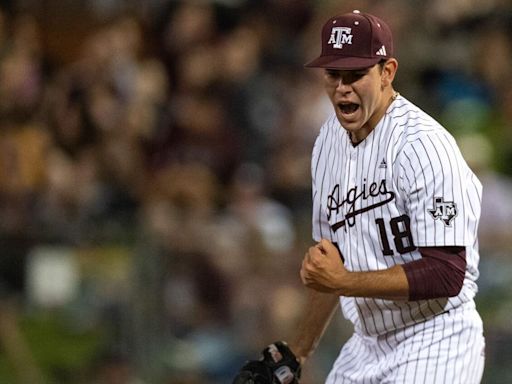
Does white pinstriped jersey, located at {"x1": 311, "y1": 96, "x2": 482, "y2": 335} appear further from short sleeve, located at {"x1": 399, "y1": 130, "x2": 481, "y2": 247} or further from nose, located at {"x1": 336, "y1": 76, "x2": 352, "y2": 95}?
nose, located at {"x1": 336, "y1": 76, "x2": 352, "y2": 95}

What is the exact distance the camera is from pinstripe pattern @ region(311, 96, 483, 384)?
4.07 m

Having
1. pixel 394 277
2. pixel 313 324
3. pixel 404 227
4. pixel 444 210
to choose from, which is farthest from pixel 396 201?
pixel 313 324

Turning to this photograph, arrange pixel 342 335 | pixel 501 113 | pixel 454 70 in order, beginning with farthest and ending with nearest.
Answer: pixel 454 70
pixel 501 113
pixel 342 335

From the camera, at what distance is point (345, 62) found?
4.13m

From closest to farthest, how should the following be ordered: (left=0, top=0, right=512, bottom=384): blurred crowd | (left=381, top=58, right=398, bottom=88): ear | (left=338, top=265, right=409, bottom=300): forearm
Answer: (left=338, top=265, right=409, bottom=300): forearm
(left=381, top=58, right=398, bottom=88): ear
(left=0, top=0, right=512, bottom=384): blurred crowd

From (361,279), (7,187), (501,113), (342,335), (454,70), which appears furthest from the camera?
(454,70)

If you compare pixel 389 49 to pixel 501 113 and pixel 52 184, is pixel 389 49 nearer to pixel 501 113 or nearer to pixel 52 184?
pixel 52 184

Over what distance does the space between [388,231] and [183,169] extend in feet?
15.4

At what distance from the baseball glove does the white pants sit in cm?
26

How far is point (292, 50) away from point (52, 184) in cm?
288

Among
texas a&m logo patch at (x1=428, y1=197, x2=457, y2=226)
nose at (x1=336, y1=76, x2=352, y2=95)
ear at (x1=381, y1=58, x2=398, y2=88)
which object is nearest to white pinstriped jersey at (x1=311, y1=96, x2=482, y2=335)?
texas a&m logo patch at (x1=428, y1=197, x2=457, y2=226)

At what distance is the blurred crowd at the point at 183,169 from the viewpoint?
25.2ft

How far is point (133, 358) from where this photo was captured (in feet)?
25.0

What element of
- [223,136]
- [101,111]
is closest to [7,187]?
[101,111]
